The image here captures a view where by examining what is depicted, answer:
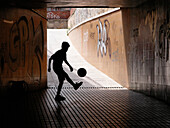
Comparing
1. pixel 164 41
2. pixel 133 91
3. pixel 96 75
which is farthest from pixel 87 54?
pixel 164 41

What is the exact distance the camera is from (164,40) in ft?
29.3

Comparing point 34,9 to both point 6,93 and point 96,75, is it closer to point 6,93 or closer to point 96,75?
point 6,93

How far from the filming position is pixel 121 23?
1330 cm

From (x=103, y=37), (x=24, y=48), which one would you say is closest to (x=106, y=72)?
(x=103, y=37)

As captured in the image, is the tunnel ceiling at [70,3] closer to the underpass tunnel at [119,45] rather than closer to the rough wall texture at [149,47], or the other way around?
the underpass tunnel at [119,45]

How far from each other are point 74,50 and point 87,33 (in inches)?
181

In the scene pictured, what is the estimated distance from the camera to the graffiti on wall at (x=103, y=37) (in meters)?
15.6

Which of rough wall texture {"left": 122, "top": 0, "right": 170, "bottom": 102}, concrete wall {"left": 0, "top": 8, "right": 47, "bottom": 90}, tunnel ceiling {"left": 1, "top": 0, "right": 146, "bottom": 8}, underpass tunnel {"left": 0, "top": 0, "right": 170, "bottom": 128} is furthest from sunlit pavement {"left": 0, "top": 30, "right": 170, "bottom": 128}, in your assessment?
tunnel ceiling {"left": 1, "top": 0, "right": 146, "bottom": 8}

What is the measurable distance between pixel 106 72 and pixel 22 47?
21.1 feet

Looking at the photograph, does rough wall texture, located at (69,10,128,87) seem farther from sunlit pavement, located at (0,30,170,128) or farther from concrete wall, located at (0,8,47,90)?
sunlit pavement, located at (0,30,170,128)

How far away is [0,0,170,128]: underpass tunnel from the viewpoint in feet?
22.9

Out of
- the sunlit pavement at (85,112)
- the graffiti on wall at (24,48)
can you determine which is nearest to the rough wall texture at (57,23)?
the graffiti on wall at (24,48)

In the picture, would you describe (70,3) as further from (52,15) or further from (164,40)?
(52,15)

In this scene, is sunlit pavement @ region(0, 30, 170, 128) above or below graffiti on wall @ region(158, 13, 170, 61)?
below
